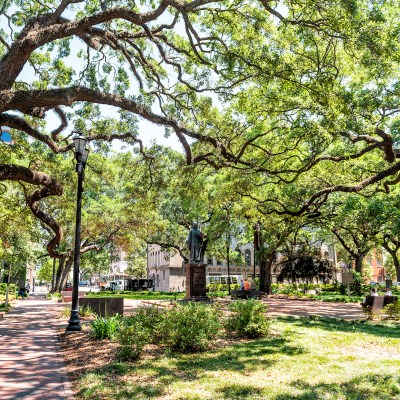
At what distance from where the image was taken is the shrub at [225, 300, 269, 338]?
925 cm

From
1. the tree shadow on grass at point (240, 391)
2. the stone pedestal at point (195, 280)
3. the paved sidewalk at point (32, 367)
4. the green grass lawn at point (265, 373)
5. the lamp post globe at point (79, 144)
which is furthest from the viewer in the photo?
the stone pedestal at point (195, 280)

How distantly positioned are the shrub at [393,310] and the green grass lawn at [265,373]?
5.70 metres

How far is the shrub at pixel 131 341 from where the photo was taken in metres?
7.08

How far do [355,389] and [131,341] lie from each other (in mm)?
3819

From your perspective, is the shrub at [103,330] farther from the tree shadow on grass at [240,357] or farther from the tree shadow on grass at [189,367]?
the tree shadow on grass at [240,357]

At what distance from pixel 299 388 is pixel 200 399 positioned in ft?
4.63

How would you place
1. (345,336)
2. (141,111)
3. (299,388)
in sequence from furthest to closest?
(345,336) → (141,111) → (299,388)

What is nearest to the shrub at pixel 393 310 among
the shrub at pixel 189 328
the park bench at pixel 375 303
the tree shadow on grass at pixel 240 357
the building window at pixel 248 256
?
the park bench at pixel 375 303

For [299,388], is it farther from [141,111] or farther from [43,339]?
[43,339]

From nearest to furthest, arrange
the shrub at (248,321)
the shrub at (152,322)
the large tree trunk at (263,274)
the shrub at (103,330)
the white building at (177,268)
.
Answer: the shrub at (152,322) → the shrub at (103,330) → the shrub at (248,321) → the large tree trunk at (263,274) → the white building at (177,268)

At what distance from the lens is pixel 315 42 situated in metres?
11.1

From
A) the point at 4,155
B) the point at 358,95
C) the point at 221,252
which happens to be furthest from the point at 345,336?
the point at 221,252

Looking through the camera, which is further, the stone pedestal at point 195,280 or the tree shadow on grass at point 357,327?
the stone pedestal at point 195,280

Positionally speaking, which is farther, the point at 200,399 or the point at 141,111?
the point at 141,111
